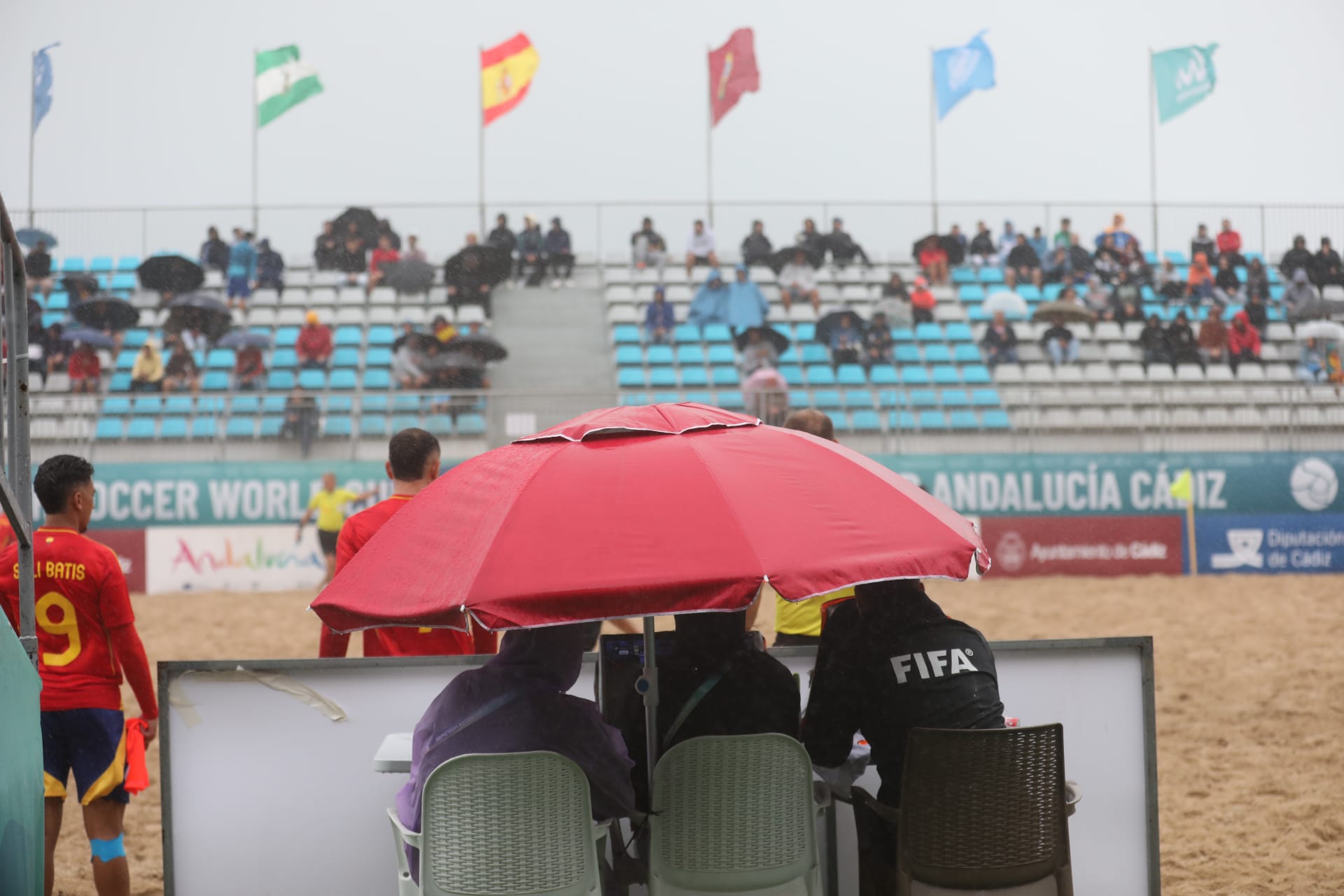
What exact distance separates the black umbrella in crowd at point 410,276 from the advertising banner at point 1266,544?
14063 millimetres

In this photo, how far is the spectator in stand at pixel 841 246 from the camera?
81.9 feet

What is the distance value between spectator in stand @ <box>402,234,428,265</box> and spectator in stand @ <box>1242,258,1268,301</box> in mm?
15910

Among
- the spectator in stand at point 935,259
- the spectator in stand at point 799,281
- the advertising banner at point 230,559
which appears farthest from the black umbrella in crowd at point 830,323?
the advertising banner at point 230,559

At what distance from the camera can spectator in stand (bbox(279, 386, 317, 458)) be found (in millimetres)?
16438

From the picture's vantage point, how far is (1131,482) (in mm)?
17000

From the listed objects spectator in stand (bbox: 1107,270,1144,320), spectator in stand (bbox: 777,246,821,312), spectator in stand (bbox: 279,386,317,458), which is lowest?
spectator in stand (bbox: 279,386,317,458)

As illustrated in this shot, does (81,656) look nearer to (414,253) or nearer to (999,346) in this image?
(999,346)

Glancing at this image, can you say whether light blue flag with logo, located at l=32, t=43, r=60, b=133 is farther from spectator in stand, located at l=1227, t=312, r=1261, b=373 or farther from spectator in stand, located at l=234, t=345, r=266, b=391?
spectator in stand, located at l=1227, t=312, r=1261, b=373

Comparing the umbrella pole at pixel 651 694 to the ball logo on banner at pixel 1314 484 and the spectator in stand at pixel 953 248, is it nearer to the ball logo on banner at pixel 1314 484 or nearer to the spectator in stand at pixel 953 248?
the ball logo on banner at pixel 1314 484

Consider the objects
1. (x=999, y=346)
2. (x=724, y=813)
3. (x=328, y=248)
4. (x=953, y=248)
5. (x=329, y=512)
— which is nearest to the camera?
(x=724, y=813)

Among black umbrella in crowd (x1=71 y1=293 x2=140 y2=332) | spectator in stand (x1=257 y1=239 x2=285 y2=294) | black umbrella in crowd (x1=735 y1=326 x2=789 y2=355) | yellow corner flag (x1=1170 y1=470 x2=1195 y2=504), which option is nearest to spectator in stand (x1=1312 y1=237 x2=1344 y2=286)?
yellow corner flag (x1=1170 y1=470 x2=1195 y2=504)

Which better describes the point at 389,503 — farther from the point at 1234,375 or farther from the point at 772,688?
the point at 1234,375

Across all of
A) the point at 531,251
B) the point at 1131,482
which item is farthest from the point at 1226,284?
the point at 531,251

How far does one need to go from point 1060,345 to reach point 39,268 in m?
18.4
